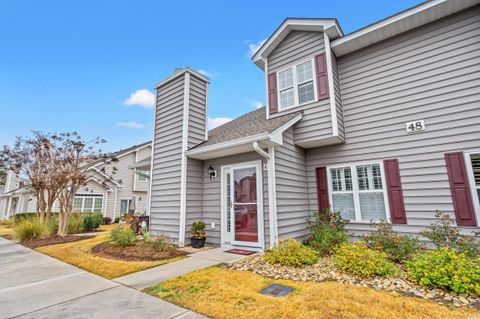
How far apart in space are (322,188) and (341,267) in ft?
9.71

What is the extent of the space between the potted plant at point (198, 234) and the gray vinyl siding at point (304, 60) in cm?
354

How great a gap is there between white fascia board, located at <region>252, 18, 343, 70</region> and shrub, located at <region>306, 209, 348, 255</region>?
489 centimetres

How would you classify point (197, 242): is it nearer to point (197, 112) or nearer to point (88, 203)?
point (197, 112)

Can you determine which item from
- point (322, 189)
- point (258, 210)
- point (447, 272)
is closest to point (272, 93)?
point (322, 189)

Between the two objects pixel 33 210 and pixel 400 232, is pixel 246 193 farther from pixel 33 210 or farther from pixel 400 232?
pixel 33 210

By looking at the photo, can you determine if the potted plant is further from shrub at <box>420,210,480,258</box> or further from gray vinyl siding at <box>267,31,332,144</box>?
shrub at <box>420,210,480,258</box>

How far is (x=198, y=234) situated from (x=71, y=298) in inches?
130

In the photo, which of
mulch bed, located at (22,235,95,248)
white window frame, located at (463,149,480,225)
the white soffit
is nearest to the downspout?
the white soffit

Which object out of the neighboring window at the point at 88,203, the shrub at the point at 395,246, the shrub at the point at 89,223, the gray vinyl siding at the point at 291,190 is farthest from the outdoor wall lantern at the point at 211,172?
the neighboring window at the point at 88,203

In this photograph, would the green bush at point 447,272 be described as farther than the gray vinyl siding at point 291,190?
No

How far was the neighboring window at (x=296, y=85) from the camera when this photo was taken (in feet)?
21.1

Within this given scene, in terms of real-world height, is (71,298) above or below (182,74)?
below

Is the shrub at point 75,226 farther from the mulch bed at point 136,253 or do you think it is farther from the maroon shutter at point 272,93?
the maroon shutter at point 272,93

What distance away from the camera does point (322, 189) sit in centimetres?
644
